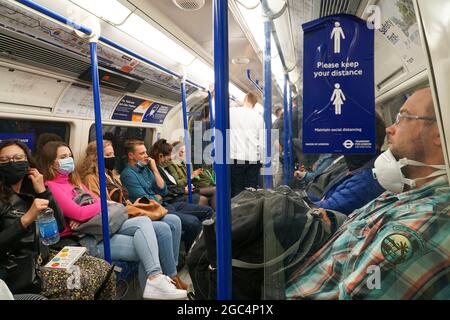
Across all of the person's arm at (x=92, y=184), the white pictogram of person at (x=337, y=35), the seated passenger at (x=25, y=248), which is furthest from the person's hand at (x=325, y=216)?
the person's arm at (x=92, y=184)

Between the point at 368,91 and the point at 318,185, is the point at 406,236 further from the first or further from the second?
the point at 368,91

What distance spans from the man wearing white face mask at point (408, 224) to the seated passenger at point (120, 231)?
162 centimetres

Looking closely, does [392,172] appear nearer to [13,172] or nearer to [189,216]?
[13,172]

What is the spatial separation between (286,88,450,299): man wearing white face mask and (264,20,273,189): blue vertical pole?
510 millimetres

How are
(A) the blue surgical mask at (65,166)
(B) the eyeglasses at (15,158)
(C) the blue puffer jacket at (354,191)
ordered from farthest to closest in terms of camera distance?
(A) the blue surgical mask at (65,166), (B) the eyeglasses at (15,158), (C) the blue puffer jacket at (354,191)

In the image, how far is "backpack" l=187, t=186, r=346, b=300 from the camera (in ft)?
3.87

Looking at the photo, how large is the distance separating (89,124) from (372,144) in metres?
3.36

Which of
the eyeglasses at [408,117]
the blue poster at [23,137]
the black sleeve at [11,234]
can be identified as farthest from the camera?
the blue poster at [23,137]

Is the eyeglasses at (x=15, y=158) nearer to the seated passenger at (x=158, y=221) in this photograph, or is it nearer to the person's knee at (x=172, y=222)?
the seated passenger at (x=158, y=221)

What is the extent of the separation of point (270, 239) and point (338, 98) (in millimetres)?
685

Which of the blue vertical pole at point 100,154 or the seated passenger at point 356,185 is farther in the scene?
the blue vertical pole at point 100,154

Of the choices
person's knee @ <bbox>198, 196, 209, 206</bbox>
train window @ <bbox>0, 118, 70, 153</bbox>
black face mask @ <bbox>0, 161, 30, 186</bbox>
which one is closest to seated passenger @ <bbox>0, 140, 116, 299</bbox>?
black face mask @ <bbox>0, 161, 30, 186</bbox>

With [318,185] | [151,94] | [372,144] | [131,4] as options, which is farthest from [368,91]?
[151,94]

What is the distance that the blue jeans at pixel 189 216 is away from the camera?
3.18 m
